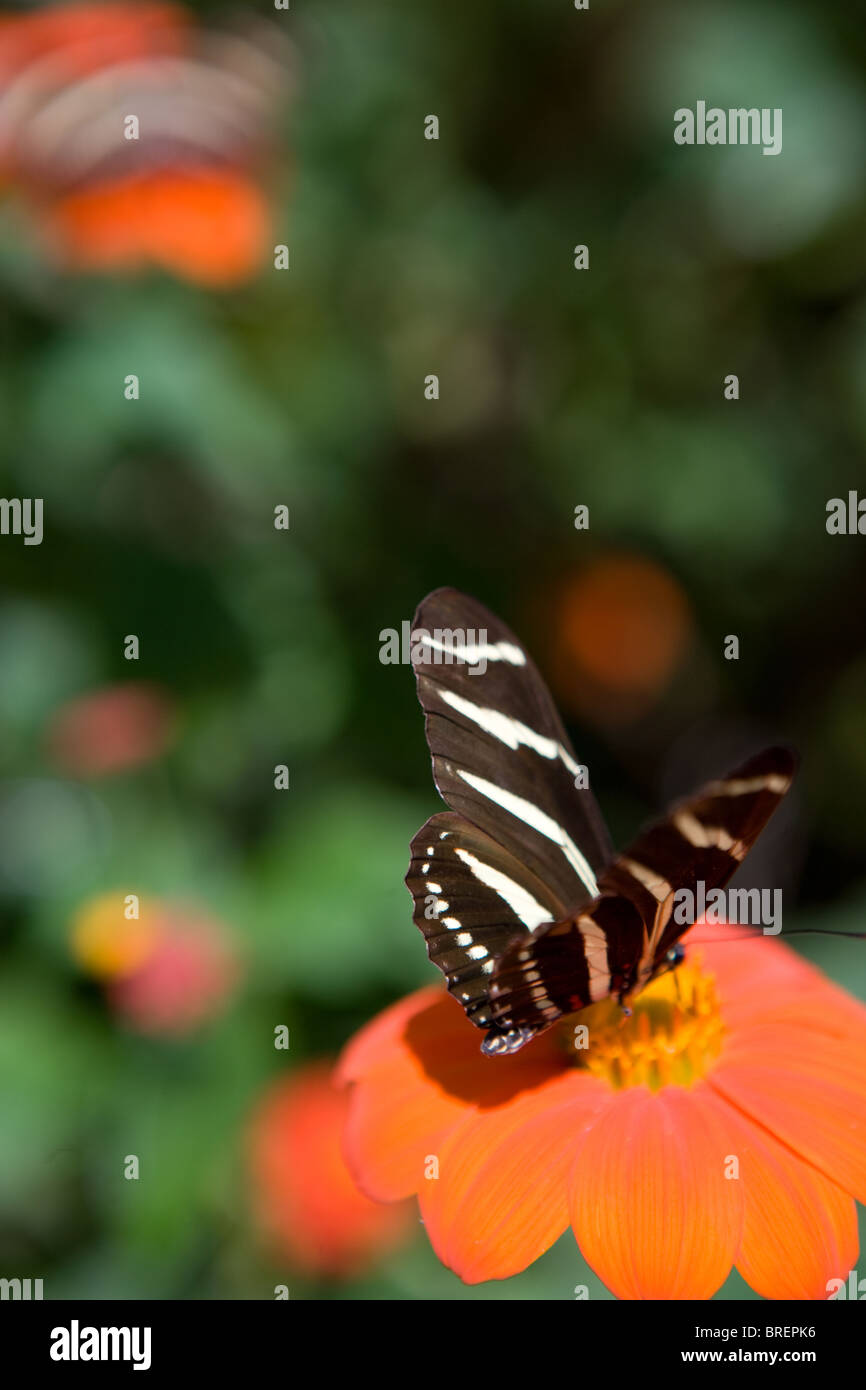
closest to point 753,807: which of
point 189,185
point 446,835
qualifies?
point 446,835

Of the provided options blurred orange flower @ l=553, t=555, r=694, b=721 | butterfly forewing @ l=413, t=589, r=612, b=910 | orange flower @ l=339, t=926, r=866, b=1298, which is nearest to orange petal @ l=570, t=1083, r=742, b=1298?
orange flower @ l=339, t=926, r=866, b=1298

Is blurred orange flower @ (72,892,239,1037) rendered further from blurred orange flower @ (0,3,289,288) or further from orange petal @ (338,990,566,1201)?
blurred orange flower @ (0,3,289,288)

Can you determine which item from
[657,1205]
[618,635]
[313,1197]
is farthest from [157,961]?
[618,635]

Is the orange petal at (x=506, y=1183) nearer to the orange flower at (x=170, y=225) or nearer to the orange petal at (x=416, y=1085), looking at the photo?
the orange petal at (x=416, y=1085)

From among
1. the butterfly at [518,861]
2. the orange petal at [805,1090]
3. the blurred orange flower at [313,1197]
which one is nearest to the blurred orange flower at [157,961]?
the blurred orange flower at [313,1197]

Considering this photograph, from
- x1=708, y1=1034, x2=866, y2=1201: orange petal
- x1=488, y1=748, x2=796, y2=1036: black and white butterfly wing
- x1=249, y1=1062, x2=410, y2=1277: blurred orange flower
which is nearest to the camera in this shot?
x1=488, y1=748, x2=796, y2=1036: black and white butterfly wing
